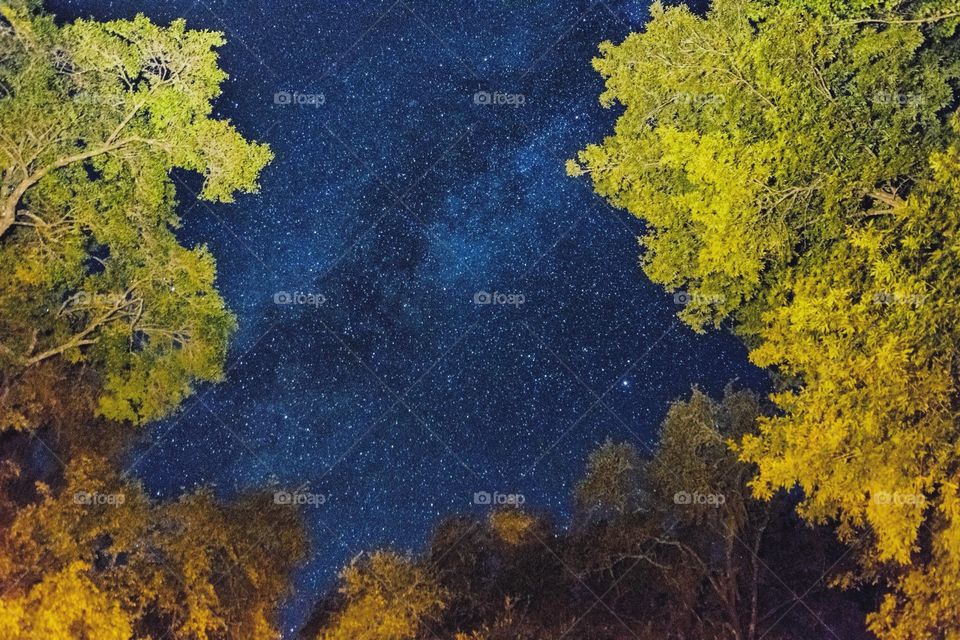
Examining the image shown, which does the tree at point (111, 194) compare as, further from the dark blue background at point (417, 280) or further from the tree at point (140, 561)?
the dark blue background at point (417, 280)

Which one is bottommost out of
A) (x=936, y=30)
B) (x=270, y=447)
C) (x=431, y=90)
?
(x=270, y=447)

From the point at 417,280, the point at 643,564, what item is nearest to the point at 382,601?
the point at 643,564

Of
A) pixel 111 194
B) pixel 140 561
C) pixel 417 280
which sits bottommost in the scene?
pixel 140 561

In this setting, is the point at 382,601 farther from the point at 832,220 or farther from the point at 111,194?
the point at 832,220

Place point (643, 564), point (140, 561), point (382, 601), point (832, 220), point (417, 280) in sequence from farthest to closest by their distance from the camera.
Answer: point (643, 564)
point (417, 280)
point (382, 601)
point (140, 561)
point (832, 220)

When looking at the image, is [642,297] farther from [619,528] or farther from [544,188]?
[619,528]

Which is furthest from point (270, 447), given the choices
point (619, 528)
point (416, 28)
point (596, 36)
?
point (596, 36)

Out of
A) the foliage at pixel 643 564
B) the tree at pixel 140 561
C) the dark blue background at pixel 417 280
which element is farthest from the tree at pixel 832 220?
the tree at pixel 140 561
